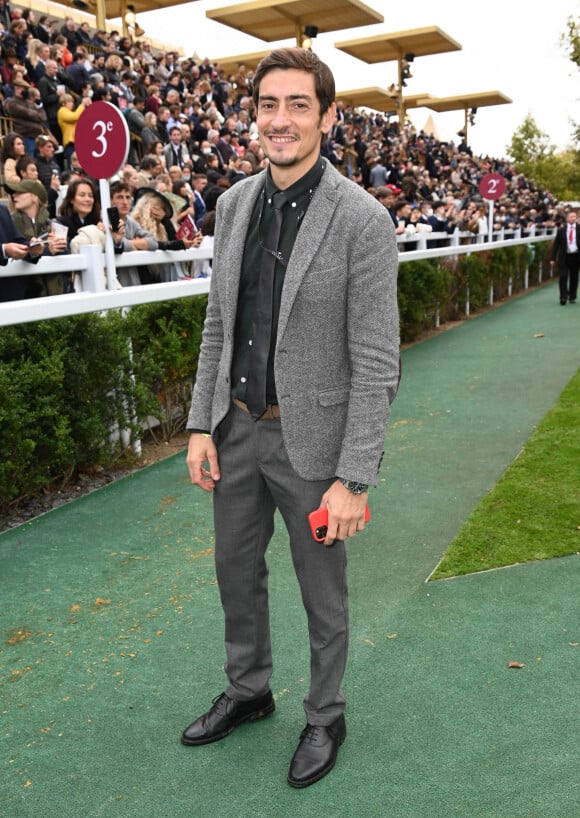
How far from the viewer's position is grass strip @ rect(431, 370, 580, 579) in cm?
421

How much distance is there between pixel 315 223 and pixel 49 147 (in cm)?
860

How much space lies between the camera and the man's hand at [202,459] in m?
2.65

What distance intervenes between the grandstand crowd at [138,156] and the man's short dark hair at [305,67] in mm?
3066

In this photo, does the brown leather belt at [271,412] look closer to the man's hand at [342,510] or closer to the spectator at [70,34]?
the man's hand at [342,510]

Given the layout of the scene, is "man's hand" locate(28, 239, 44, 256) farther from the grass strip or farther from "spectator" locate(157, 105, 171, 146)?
"spectator" locate(157, 105, 171, 146)

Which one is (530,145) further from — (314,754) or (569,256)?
(314,754)

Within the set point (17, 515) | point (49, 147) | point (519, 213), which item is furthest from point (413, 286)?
point (519, 213)

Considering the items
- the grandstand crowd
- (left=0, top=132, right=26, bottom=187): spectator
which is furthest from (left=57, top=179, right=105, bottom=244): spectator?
(left=0, top=132, right=26, bottom=187): spectator

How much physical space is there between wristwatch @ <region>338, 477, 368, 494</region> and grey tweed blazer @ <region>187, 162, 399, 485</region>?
2cm

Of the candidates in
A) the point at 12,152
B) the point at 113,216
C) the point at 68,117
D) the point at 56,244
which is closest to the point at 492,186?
the point at 68,117

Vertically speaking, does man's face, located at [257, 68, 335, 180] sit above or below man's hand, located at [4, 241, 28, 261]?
above

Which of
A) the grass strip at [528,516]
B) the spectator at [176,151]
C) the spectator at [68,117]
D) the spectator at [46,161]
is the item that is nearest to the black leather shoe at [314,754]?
the grass strip at [528,516]

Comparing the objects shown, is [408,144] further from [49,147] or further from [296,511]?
[296,511]

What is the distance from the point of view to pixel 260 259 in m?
2.42
